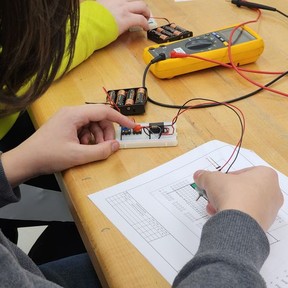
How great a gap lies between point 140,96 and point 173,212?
A: 0.90ft

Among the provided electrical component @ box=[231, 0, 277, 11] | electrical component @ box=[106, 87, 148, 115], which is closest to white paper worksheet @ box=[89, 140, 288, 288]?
electrical component @ box=[106, 87, 148, 115]

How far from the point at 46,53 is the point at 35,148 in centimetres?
22

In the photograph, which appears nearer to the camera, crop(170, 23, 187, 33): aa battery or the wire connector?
the wire connector

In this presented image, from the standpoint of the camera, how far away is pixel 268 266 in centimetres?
59

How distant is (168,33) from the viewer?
107 cm

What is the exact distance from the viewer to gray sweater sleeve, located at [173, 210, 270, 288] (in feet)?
1.76

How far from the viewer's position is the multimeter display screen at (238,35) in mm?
988

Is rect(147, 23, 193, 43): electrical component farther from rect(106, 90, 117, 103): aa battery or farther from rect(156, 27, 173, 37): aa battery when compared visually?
rect(106, 90, 117, 103): aa battery

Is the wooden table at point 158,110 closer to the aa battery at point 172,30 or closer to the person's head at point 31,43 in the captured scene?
the aa battery at point 172,30

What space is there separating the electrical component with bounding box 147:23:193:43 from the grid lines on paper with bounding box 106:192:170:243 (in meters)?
0.46

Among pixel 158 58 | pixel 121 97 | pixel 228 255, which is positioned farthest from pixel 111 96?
pixel 228 255

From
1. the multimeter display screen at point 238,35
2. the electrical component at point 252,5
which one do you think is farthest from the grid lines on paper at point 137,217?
the electrical component at point 252,5

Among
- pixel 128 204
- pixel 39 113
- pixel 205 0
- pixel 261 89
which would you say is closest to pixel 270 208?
pixel 128 204

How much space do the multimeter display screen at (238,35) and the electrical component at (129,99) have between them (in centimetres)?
23
